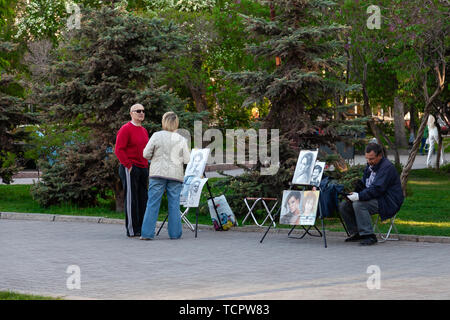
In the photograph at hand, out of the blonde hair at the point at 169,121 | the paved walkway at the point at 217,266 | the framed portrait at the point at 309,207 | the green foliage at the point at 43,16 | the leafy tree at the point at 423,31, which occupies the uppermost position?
the green foliage at the point at 43,16

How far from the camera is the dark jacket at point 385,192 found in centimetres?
1245

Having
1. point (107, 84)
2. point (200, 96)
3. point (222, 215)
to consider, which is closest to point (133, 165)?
point (222, 215)

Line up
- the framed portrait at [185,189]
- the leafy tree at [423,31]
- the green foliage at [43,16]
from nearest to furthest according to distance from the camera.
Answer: the framed portrait at [185,189], the leafy tree at [423,31], the green foliage at [43,16]

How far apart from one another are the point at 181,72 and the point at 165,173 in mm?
25584

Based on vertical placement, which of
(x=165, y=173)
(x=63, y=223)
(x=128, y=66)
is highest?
(x=128, y=66)

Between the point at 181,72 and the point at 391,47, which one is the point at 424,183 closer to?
the point at 391,47

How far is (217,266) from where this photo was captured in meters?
10.5

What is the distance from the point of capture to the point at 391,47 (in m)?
24.0

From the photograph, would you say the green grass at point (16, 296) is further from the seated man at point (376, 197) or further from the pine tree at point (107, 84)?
the pine tree at point (107, 84)

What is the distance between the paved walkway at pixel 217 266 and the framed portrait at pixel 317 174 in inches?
35.8

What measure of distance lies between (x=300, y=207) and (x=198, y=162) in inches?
102

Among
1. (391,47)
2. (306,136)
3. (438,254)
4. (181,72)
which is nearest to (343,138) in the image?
(306,136)

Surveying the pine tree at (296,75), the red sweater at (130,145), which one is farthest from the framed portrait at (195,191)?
the pine tree at (296,75)
